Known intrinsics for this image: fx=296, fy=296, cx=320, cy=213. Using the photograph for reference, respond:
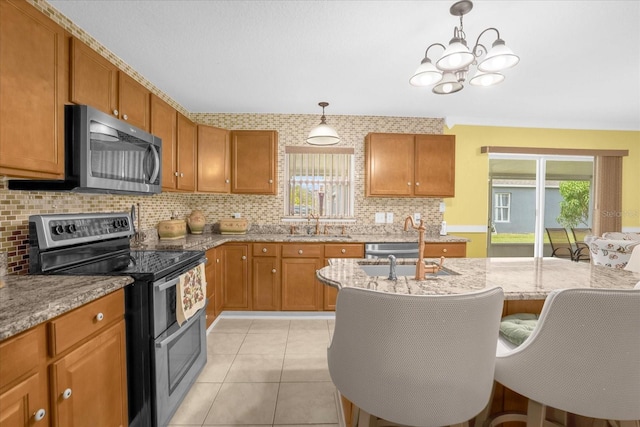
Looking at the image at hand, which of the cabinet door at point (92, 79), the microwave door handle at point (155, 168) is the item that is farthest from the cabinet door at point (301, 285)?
the cabinet door at point (92, 79)

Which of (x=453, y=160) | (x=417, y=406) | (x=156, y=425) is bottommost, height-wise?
(x=156, y=425)

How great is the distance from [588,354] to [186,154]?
3399mm

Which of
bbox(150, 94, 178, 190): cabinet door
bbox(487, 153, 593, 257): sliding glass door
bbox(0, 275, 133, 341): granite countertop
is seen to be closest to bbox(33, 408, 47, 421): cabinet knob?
bbox(0, 275, 133, 341): granite countertop

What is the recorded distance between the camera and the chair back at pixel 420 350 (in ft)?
2.95

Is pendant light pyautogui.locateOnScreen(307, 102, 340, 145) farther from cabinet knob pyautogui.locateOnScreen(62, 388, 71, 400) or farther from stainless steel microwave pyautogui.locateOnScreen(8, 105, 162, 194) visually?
cabinet knob pyautogui.locateOnScreen(62, 388, 71, 400)

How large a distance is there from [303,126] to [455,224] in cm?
253

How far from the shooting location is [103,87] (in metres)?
1.96

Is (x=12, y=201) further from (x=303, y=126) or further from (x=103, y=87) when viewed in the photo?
(x=303, y=126)

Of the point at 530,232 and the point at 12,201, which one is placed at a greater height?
the point at 12,201

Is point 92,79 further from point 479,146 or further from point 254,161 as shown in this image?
point 479,146

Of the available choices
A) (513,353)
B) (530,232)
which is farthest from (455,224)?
(513,353)

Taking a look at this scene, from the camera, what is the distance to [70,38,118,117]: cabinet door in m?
1.68

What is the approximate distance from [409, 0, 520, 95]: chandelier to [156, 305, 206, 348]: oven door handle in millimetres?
2082

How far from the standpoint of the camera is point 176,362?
6.04ft
